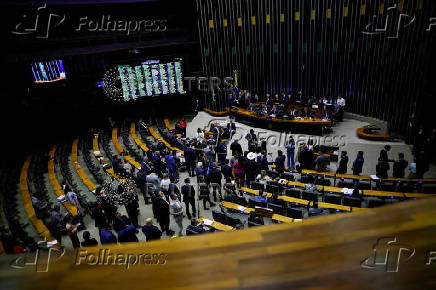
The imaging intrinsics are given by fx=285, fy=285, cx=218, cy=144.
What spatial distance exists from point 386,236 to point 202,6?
1524cm

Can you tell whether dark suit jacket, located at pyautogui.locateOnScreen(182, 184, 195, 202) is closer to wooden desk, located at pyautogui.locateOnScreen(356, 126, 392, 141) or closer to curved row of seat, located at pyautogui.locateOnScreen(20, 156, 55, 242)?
curved row of seat, located at pyautogui.locateOnScreen(20, 156, 55, 242)

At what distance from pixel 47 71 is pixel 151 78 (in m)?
4.58

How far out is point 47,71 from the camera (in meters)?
12.6

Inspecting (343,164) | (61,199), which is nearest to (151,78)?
(61,199)

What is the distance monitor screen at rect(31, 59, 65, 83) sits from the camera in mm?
12367

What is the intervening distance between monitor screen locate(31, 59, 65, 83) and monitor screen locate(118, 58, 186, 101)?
102 inches

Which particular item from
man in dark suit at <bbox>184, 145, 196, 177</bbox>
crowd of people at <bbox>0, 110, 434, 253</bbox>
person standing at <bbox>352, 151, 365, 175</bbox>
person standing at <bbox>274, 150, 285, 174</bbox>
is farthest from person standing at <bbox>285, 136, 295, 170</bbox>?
man in dark suit at <bbox>184, 145, 196, 177</bbox>

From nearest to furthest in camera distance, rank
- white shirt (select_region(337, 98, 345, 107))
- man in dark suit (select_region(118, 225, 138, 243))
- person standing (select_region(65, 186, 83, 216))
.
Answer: man in dark suit (select_region(118, 225, 138, 243))
person standing (select_region(65, 186, 83, 216))
white shirt (select_region(337, 98, 345, 107))

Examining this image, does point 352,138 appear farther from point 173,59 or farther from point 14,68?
point 14,68

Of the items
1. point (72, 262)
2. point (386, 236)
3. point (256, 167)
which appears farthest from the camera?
point (256, 167)

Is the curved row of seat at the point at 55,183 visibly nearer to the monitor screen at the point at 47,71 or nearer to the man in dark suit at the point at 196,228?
the monitor screen at the point at 47,71

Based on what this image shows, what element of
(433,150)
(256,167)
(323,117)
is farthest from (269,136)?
(433,150)

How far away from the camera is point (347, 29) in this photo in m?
12.8

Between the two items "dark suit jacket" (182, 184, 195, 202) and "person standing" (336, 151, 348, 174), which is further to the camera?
"person standing" (336, 151, 348, 174)
